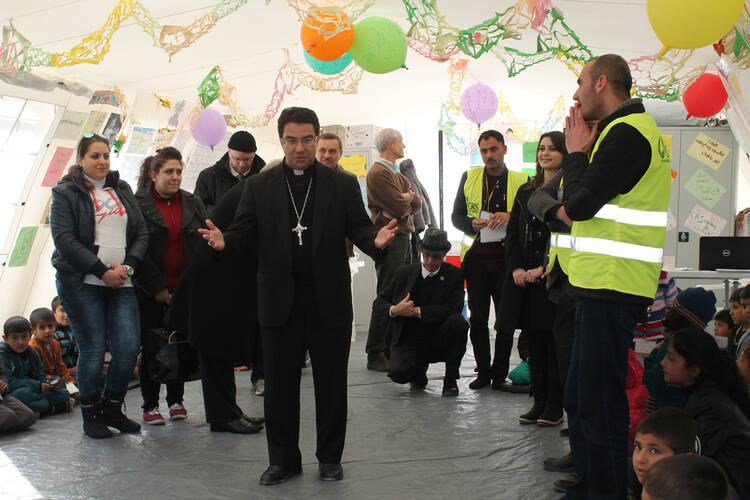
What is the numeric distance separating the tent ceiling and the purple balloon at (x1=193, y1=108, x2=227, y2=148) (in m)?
0.47

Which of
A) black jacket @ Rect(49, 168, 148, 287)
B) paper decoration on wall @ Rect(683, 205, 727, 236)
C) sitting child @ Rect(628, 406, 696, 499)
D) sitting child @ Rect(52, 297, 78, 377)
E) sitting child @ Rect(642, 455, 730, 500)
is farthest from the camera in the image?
paper decoration on wall @ Rect(683, 205, 727, 236)

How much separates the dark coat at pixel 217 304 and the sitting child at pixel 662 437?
7.31 ft

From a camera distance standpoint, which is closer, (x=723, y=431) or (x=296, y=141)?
(x=723, y=431)

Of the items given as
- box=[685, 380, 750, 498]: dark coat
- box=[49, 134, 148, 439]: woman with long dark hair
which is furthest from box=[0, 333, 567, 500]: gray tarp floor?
box=[685, 380, 750, 498]: dark coat

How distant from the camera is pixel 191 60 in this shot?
21.6ft

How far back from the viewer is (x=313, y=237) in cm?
304

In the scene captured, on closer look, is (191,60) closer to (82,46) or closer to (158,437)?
(82,46)

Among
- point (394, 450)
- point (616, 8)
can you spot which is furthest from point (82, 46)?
point (616, 8)

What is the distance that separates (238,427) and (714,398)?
2.40m

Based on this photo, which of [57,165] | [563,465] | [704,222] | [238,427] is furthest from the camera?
[704,222]

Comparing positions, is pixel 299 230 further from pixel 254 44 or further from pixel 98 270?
pixel 254 44

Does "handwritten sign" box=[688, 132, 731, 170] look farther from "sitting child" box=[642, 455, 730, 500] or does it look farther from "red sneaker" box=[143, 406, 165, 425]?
"sitting child" box=[642, 455, 730, 500]

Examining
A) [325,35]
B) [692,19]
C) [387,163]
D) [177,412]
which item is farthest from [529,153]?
[177,412]

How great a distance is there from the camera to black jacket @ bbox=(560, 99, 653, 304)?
7.48 feet
